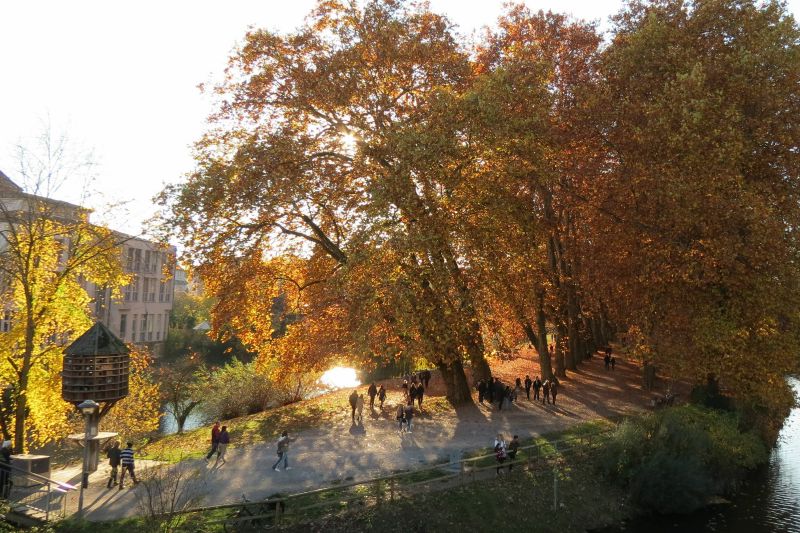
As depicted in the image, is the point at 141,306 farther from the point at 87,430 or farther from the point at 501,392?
the point at 87,430

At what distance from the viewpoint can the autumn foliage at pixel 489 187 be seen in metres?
22.9

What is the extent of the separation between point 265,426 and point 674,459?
659 inches

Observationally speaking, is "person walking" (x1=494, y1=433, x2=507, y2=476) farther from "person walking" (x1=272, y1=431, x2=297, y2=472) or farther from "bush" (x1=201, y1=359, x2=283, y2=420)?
"bush" (x1=201, y1=359, x2=283, y2=420)

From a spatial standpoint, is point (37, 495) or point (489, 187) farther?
point (489, 187)

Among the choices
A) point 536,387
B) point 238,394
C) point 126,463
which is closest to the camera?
point 126,463

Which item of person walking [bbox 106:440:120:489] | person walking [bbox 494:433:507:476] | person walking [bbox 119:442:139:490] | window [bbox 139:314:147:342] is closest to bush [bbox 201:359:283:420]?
person walking [bbox 106:440:120:489]

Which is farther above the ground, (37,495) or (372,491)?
(372,491)

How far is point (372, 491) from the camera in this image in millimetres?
17359

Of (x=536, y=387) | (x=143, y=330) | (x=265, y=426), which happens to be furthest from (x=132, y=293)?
(x=536, y=387)

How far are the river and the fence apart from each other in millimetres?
3286

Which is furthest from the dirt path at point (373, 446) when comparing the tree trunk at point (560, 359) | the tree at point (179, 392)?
the tree at point (179, 392)

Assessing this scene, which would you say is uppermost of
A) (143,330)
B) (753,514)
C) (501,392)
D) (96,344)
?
(96,344)

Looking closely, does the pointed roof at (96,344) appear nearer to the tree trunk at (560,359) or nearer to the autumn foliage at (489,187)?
the autumn foliage at (489,187)

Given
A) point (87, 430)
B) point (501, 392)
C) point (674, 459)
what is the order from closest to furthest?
point (87, 430)
point (674, 459)
point (501, 392)
